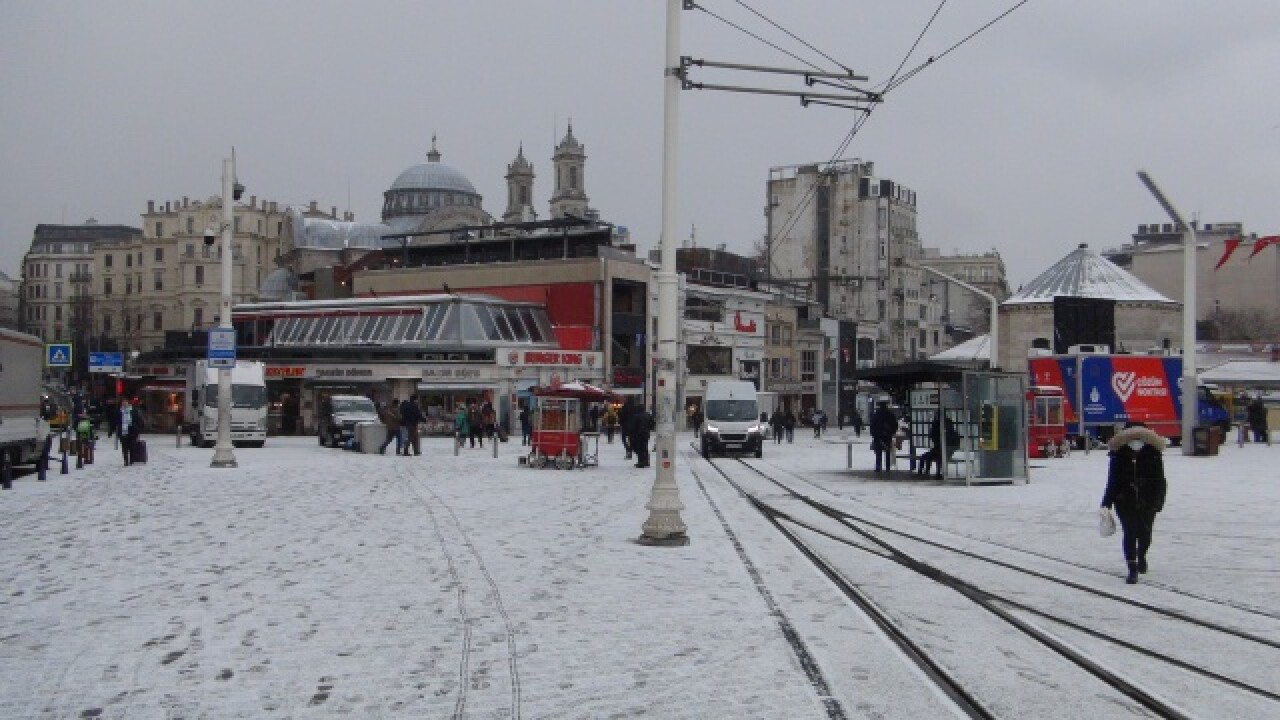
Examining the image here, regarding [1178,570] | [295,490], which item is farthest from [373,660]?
[295,490]

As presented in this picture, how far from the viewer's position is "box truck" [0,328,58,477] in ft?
81.7

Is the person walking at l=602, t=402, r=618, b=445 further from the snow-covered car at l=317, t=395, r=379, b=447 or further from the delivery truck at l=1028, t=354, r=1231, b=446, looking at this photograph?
the delivery truck at l=1028, t=354, r=1231, b=446

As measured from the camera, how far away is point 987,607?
10805 mm

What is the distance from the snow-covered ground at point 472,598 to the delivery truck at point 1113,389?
21005mm

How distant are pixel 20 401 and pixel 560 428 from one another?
12.5 meters

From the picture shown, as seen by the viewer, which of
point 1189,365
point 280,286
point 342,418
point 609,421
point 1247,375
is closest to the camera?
point 1189,365

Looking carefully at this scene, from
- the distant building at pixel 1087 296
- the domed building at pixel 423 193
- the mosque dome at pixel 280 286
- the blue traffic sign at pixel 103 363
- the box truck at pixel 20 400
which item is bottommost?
the box truck at pixel 20 400

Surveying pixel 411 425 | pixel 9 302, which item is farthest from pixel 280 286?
pixel 411 425

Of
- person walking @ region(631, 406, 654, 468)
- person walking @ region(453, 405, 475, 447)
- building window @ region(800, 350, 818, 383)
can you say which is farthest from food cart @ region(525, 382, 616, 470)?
building window @ region(800, 350, 818, 383)

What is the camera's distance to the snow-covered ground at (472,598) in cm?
750

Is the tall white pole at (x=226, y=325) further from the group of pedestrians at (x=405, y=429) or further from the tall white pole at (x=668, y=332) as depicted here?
the tall white pole at (x=668, y=332)

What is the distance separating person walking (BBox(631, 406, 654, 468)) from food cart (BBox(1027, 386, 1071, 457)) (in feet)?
43.6

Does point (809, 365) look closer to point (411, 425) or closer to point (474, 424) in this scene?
point (474, 424)

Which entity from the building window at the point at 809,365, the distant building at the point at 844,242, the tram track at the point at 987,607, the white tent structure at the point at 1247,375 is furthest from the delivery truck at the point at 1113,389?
the distant building at the point at 844,242
